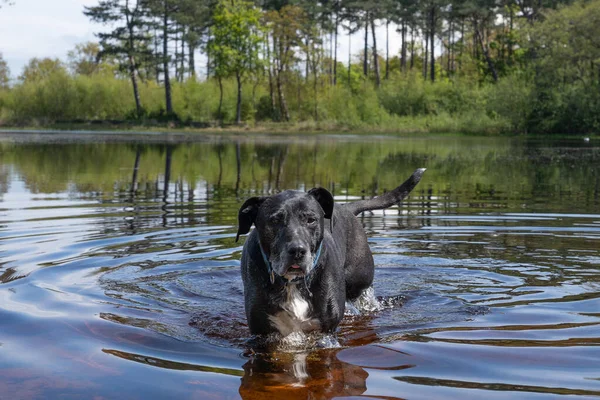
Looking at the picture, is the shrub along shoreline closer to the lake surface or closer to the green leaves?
the green leaves

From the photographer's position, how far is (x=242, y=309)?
7715mm

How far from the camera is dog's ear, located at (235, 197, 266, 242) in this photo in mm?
6180

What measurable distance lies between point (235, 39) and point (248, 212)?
65493mm

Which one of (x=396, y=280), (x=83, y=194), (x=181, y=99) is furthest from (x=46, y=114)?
(x=396, y=280)

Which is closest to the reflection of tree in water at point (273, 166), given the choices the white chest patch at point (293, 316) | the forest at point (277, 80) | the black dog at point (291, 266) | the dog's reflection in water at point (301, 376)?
the black dog at point (291, 266)

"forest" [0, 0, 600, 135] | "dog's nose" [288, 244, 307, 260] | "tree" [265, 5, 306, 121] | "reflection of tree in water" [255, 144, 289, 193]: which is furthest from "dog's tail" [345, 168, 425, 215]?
"tree" [265, 5, 306, 121]

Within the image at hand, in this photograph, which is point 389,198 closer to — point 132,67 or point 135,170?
point 135,170

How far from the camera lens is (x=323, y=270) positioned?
6.14 m

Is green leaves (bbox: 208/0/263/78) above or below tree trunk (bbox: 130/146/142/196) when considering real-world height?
above

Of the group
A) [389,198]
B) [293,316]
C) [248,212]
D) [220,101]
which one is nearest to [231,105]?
[220,101]

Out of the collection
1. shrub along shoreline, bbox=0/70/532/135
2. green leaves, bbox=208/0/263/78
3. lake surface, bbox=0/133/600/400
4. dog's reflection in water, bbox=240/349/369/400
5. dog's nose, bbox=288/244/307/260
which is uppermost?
green leaves, bbox=208/0/263/78

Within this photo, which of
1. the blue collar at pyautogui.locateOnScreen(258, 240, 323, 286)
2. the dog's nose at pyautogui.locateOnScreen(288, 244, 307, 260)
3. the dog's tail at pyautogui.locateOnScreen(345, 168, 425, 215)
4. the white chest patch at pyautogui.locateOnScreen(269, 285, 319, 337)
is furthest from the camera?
the dog's tail at pyautogui.locateOnScreen(345, 168, 425, 215)

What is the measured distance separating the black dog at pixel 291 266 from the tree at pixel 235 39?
64044 millimetres

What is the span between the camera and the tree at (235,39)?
68.8 meters
